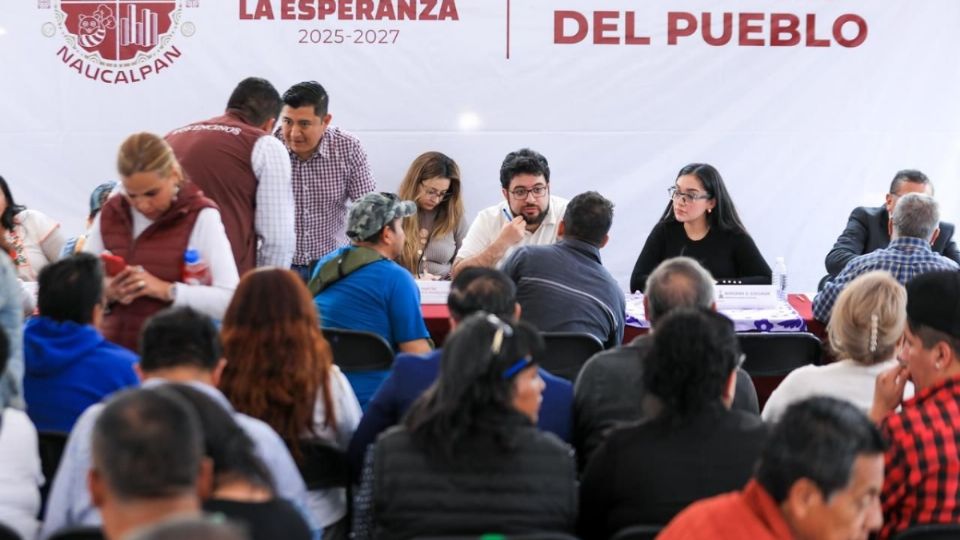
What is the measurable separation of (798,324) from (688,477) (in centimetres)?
224

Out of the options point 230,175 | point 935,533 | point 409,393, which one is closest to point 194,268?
point 230,175

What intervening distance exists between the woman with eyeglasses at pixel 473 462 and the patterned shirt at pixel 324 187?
122 inches

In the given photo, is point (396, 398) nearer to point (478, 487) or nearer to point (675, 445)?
point (478, 487)

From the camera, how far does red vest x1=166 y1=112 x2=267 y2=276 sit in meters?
4.16

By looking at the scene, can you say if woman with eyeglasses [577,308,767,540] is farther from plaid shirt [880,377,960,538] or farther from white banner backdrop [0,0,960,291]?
white banner backdrop [0,0,960,291]

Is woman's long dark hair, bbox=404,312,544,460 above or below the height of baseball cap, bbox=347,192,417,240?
below

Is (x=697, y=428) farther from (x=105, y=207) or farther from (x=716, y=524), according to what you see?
(x=105, y=207)

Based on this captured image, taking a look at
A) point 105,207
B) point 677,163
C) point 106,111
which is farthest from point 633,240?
point 105,207

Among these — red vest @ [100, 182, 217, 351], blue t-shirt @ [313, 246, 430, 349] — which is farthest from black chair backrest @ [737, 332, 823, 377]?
red vest @ [100, 182, 217, 351]

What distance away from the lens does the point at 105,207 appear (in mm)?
3561

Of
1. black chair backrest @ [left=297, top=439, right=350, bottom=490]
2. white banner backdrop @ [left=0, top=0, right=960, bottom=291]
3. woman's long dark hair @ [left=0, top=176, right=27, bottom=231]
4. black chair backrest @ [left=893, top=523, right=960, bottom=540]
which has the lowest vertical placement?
black chair backrest @ [left=297, top=439, right=350, bottom=490]

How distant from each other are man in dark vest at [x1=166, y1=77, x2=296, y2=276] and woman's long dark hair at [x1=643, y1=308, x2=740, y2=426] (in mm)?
1977

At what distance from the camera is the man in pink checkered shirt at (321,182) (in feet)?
17.4

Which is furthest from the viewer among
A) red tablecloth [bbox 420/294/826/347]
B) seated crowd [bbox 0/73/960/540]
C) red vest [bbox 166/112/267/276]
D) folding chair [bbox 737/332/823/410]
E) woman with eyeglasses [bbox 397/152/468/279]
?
woman with eyeglasses [bbox 397/152/468/279]
